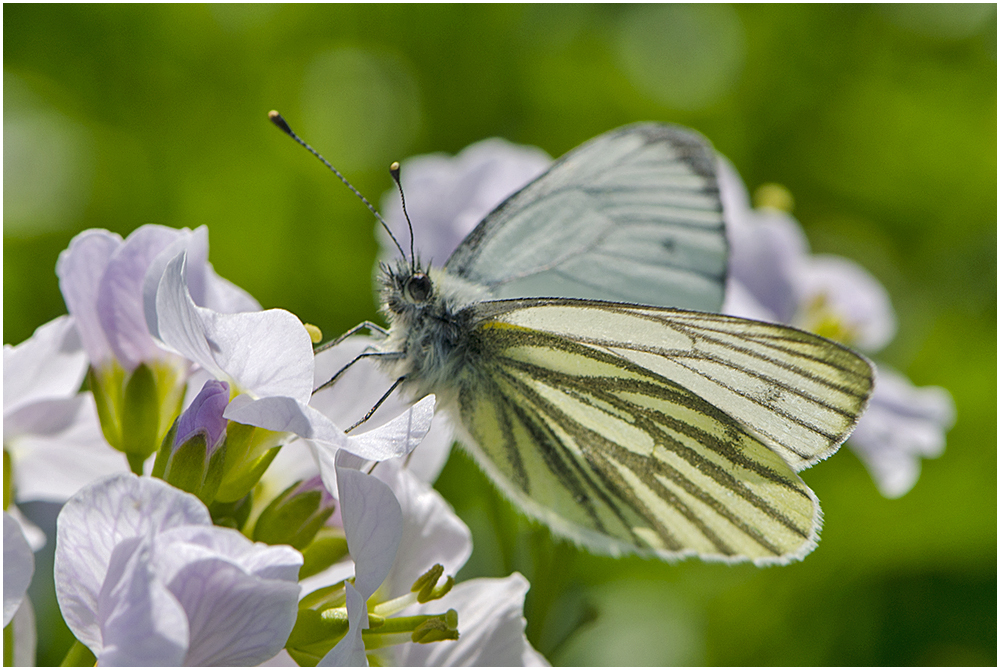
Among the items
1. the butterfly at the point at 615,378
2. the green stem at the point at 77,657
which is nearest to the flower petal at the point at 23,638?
the green stem at the point at 77,657

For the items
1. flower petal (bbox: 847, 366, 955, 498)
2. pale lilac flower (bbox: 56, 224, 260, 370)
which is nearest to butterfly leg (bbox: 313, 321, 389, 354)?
pale lilac flower (bbox: 56, 224, 260, 370)

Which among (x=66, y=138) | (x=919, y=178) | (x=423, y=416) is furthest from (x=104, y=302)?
(x=919, y=178)

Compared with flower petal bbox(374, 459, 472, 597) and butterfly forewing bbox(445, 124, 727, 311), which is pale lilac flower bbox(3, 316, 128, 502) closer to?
flower petal bbox(374, 459, 472, 597)

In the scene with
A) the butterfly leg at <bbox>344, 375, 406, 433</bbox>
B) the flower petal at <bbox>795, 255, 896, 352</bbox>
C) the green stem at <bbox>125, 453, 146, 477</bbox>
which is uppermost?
the butterfly leg at <bbox>344, 375, 406, 433</bbox>

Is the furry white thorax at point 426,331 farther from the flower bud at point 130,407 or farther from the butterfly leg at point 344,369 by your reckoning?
the flower bud at point 130,407

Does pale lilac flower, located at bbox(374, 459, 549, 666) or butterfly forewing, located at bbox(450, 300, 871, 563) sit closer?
pale lilac flower, located at bbox(374, 459, 549, 666)
